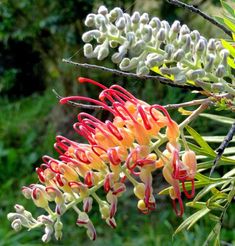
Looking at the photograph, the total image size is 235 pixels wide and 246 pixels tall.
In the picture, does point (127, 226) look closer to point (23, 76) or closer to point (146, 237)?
point (146, 237)

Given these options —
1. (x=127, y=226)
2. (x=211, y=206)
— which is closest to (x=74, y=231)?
(x=127, y=226)

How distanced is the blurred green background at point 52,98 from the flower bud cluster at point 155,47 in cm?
181

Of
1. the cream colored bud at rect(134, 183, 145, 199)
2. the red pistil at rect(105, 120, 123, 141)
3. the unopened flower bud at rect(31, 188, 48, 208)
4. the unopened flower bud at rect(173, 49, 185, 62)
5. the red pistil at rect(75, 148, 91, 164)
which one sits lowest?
the unopened flower bud at rect(31, 188, 48, 208)

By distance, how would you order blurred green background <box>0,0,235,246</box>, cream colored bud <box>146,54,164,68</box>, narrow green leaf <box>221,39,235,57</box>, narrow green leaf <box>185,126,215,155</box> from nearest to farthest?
cream colored bud <box>146,54,164,68</box>, narrow green leaf <box>221,39,235,57</box>, narrow green leaf <box>185,126,215,155</box>, blurred green background <box>0,0,235,246</box>

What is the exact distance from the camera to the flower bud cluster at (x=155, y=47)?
0.73 m

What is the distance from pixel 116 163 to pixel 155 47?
138 millimetres

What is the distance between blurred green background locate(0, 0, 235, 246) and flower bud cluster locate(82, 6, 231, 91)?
1.81 meters

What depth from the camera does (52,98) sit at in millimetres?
4086

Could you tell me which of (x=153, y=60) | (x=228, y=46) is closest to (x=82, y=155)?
(x=153, y=60)

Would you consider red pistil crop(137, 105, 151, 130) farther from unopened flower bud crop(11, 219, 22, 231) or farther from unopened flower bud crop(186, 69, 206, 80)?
unopened flower bud crop(11, 219, 22, 231)

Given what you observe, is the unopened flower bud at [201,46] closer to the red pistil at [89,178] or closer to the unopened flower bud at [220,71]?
the unopened flower bud at [220,71]

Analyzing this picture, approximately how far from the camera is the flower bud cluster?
73 cm

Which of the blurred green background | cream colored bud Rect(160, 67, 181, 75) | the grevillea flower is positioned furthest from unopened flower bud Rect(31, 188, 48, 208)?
the blurred green background

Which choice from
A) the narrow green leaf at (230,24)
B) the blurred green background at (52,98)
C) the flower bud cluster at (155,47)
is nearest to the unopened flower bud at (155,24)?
the flower bud cluster at (155,47)
